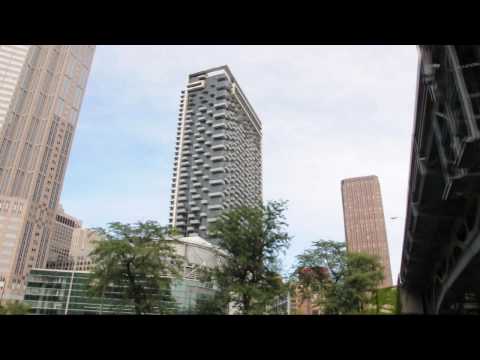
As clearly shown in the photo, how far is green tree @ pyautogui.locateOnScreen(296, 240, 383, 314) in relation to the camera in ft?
103

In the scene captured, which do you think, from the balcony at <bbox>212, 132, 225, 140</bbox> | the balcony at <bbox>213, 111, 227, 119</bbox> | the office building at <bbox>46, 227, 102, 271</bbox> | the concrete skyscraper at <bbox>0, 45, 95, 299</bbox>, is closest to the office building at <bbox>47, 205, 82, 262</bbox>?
the office building at <bbox>46, 227, 102, 271</bbox>

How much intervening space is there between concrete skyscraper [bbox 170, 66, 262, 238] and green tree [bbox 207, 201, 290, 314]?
259 ft

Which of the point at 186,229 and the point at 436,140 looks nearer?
the point at 436,140

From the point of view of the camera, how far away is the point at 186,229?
113812 millimetres

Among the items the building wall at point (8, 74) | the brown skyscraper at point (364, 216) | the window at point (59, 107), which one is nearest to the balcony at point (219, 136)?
the window at point (59, 107)

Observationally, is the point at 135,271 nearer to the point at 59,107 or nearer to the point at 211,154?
the point at 211,154

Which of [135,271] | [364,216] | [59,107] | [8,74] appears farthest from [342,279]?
[364,216]

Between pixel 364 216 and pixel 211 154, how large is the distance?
93.1m

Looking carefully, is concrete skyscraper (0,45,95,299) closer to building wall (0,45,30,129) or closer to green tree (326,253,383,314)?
building wall (0,45,30,129)

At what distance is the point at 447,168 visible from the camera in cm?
1466

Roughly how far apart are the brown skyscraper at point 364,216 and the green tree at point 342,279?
13147 cm
